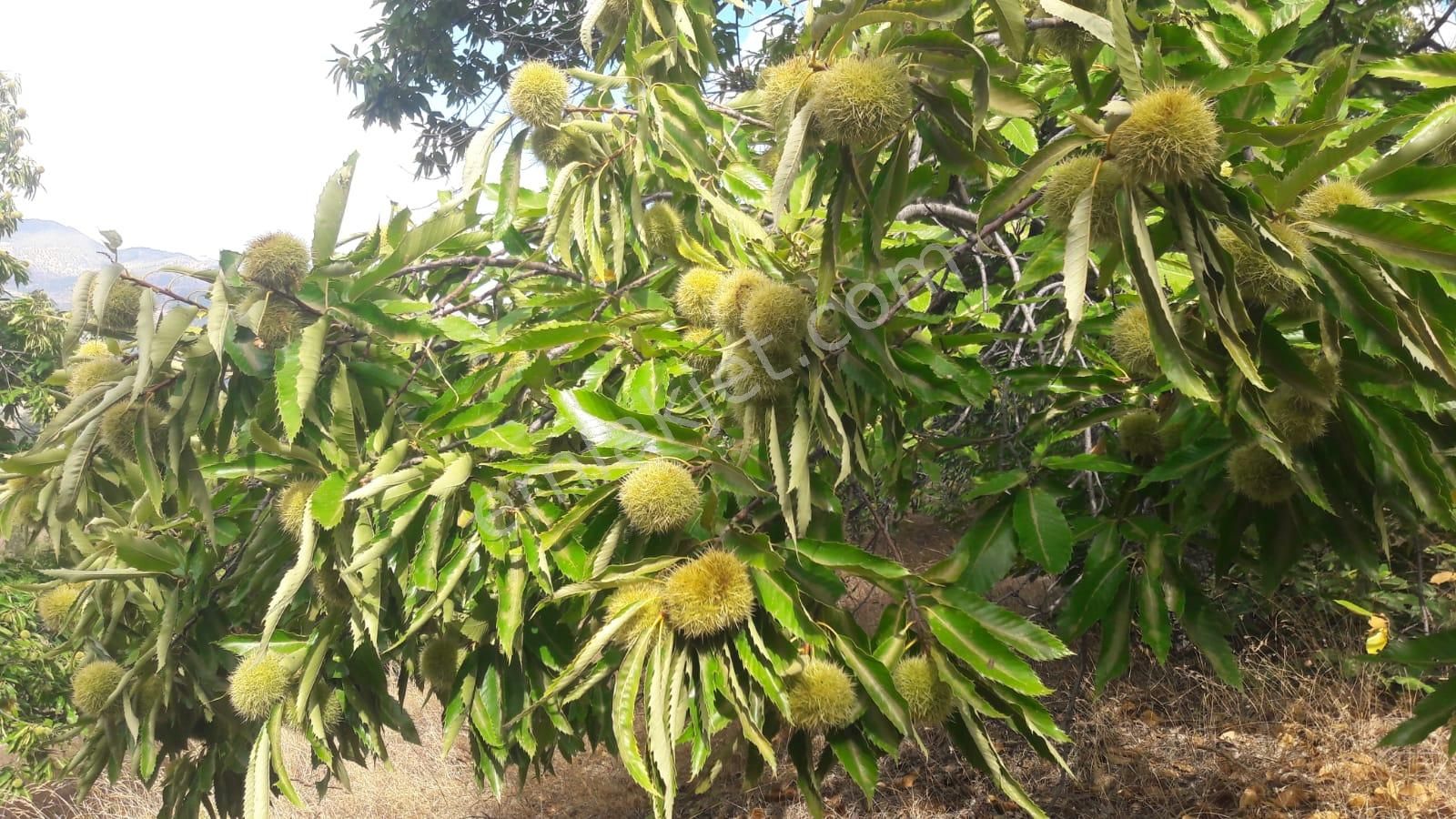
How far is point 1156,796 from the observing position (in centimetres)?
350

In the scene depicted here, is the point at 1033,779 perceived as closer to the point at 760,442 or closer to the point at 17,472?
the point at 760,442

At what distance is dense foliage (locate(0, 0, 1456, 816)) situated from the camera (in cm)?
104

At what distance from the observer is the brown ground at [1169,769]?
3.32 m

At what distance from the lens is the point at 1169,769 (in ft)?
12.1

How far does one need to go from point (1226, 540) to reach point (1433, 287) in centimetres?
73

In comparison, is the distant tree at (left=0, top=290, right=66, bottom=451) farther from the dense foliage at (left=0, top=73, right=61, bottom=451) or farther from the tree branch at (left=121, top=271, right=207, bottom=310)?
the tree branch at (left=121, top=271, right=207, bottom=310)

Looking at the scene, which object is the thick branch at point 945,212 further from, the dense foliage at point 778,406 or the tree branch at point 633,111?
the tree branch at point 633,111

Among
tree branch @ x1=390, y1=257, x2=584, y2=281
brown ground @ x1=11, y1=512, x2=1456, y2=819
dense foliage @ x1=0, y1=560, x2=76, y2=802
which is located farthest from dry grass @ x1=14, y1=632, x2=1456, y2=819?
tree branch @ x1=390, y1=257, x2=584, y2=281

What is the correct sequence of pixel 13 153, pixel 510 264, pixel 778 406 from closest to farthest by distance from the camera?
pixel 778 406, pixel 510 264, pixel 13 153

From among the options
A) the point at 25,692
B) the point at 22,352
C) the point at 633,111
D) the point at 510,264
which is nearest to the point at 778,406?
the point at 633,111

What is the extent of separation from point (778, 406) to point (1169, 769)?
352cm

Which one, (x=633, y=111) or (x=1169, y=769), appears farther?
(x=1169, y=769)

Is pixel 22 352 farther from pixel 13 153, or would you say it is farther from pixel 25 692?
pixel 13 153

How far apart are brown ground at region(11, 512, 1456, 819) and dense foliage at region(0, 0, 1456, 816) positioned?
59.4 inches
